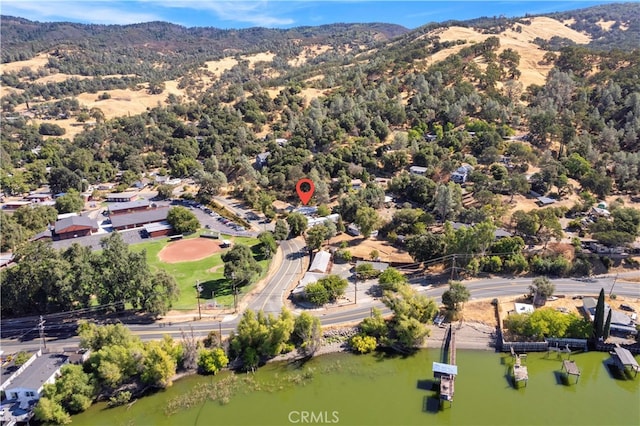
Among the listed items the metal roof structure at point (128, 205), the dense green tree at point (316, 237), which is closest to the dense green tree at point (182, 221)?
the metal roof structure at point (128, 205)

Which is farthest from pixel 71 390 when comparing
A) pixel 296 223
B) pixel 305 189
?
pixel 305 189

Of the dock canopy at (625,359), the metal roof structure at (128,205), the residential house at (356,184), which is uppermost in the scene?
the residential house at (356,184)

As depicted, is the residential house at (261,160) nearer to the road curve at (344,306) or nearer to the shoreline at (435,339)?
the road curve at (344,306)

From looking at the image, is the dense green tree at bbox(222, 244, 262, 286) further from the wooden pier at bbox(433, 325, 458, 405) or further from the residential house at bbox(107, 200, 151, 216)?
the residential house at bbox(107, 200, 151, 216)

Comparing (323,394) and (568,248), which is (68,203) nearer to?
(323,394)

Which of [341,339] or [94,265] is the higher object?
[94,265]

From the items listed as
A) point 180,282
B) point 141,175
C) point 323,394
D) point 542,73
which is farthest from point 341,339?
point 542,73

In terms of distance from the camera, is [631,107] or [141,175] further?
[141,175]
